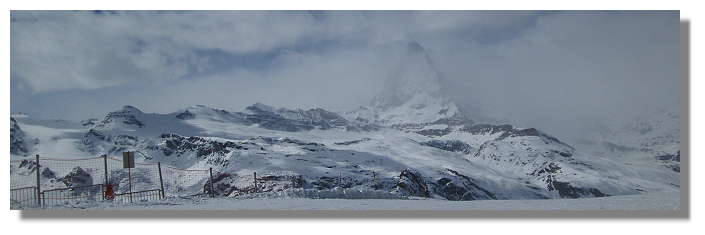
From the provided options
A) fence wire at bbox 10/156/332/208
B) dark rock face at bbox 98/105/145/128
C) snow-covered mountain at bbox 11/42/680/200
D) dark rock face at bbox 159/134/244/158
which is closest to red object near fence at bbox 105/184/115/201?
dark rock face at bbox 98/105/145/128

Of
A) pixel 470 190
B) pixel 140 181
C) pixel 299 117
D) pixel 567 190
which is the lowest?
pixel 567 190

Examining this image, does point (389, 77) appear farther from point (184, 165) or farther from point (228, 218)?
point (184, 165)

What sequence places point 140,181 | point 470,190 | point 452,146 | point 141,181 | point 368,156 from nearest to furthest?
1. point 140,181
2. point 141,181
3. point 470,190
4. point 368,156
5. point 452,146

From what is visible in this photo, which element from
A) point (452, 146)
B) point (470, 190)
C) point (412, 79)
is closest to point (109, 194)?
point (412, 79)

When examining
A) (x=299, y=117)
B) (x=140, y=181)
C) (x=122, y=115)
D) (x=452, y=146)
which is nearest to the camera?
(x=299, y=117)

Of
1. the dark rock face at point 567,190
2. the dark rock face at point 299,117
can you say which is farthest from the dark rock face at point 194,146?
the dark rock face at point 567,190

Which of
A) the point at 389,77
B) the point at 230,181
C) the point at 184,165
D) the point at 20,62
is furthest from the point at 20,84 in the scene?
the point at 184,165

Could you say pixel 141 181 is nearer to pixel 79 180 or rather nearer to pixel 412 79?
pixel 79 180

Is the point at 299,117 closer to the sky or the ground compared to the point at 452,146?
closer to the sky

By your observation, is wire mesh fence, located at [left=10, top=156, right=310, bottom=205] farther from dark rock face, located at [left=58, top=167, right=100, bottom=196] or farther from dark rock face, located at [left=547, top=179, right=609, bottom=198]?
dark rock face, located at [left=547, top=179, right=609, bottom=198]

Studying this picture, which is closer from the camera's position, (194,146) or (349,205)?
(349,205)

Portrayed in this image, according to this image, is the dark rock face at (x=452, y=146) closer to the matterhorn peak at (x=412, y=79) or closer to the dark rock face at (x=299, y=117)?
the dark rock face at (x=299, y=117)
